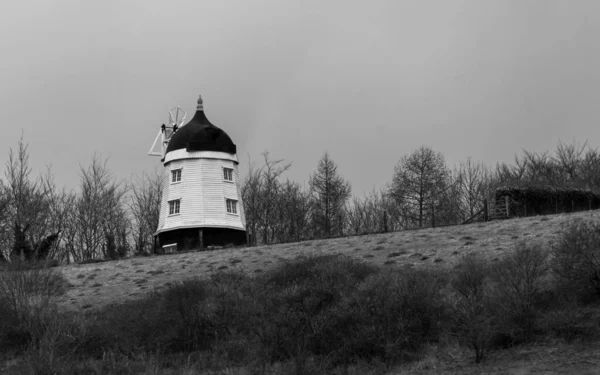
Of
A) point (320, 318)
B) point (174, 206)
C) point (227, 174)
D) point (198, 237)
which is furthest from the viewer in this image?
point (227, 174)

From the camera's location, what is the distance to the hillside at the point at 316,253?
31.6 metres

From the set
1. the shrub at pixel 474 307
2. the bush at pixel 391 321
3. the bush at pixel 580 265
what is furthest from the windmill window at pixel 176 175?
the bush at pixel 580 265

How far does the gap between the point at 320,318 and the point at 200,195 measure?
26.0 metres

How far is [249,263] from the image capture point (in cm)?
3544

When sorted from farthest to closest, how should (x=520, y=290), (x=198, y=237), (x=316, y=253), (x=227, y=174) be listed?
(x=227, y=174)
(x=198, y=237)
(x=316, y=253)
(x=520, y=290)

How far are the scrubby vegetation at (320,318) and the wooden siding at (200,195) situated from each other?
1960 cm

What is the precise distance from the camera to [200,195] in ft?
162

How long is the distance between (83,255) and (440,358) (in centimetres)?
4534

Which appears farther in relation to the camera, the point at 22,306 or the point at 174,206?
the point at 174,206

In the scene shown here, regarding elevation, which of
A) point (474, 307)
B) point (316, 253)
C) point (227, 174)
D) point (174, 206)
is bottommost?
point (474, 307)

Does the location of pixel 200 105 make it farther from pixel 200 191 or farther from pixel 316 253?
pixel 316 253

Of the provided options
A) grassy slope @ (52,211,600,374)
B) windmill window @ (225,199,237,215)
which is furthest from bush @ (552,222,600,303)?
windmill window @ (225,199,237,215)

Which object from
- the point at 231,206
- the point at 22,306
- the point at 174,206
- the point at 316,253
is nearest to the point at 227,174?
the point at 231,206

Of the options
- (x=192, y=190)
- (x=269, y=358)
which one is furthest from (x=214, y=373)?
(x=192, y=190)
